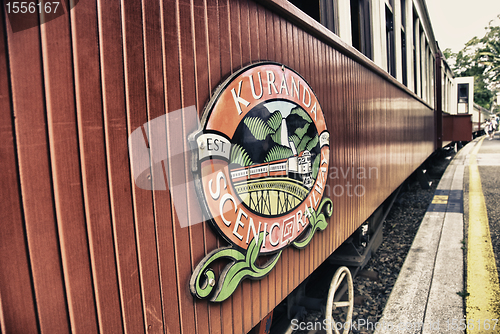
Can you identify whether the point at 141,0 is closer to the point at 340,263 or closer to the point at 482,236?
the point at 340,263

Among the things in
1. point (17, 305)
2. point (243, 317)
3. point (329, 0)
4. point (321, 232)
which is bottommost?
point (243, 317)

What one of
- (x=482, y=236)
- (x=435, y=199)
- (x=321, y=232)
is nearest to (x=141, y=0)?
(x=321, y=232)

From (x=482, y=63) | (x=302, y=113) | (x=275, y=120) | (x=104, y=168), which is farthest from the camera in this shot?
(x=482, y=63)

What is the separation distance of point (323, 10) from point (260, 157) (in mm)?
1787

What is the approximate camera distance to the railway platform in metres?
2.74

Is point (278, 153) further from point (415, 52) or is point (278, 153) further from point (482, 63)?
point (482, 63)

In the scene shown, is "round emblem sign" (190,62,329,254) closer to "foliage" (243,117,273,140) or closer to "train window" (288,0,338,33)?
"foliage" (243,117,273,140)

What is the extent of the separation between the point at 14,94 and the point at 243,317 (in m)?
1.26

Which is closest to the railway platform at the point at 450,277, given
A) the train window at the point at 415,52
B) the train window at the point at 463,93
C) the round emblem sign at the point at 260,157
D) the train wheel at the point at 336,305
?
the train wheel at the point at 336,305

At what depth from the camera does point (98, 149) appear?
89cm

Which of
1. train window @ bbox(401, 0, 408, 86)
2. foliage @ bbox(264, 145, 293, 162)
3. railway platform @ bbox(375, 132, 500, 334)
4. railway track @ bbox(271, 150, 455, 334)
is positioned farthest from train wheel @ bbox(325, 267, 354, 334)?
train window @ bbox(401, 0, 408, 86)

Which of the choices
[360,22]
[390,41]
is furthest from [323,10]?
[390,41]

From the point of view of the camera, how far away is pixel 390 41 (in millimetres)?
4723

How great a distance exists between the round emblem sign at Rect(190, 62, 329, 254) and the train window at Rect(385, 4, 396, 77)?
131 inches
